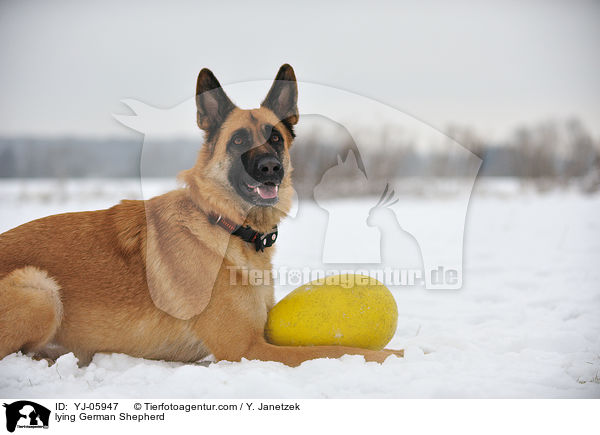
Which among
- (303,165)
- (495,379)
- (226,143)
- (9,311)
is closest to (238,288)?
(226,143)

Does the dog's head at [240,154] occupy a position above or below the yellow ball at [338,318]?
above

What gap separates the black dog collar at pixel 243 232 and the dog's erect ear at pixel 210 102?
2.35ft

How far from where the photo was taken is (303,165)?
6.09 metres

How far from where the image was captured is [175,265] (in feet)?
11.0

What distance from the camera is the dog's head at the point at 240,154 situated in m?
3.45

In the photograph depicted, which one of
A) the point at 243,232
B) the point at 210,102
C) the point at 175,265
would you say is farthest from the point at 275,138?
the point at 175,265

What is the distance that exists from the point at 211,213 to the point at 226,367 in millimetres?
1147

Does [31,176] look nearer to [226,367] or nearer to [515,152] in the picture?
[226,367]

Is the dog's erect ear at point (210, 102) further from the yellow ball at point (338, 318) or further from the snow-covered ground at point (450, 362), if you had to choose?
the yellow ball at point (338, 318)

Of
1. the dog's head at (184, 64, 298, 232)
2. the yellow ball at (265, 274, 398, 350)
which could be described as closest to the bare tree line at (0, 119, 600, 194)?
the dog's head at (184, 64, 298, 232)
